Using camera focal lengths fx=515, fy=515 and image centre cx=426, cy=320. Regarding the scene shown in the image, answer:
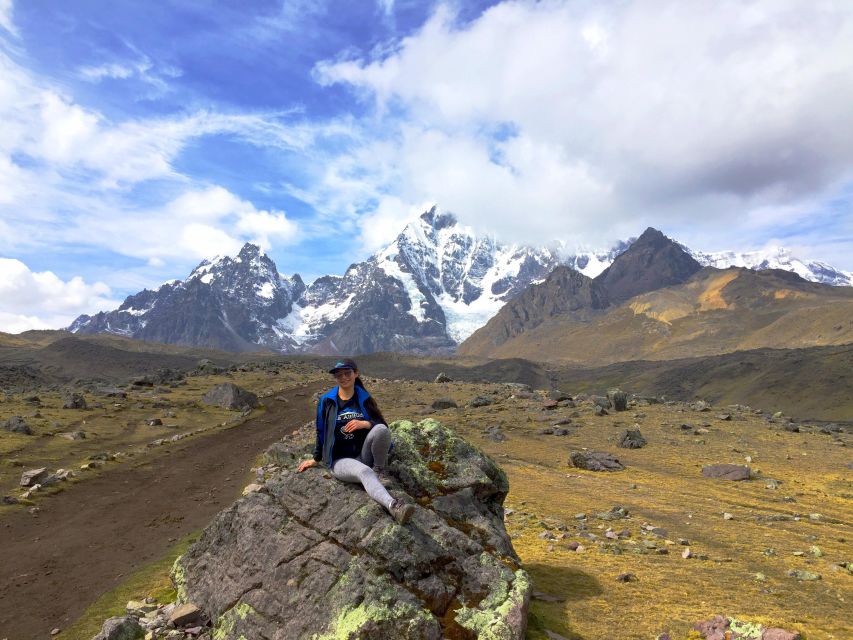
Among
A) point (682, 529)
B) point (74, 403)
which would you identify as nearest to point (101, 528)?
point (682, 529)

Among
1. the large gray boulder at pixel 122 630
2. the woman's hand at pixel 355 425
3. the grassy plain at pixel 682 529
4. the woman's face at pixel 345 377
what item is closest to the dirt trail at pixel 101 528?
the large gray boulder at pixel 122 630

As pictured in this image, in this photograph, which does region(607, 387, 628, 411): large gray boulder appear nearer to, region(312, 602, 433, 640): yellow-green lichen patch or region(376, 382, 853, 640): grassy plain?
region(376, 382, 853, 640): grassy plain

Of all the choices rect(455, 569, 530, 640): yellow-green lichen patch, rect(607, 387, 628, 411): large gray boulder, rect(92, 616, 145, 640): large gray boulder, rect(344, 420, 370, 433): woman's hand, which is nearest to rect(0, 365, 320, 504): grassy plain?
rect(92, 616, 145, 640): large gray boulder

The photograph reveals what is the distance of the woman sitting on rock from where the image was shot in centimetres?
1157

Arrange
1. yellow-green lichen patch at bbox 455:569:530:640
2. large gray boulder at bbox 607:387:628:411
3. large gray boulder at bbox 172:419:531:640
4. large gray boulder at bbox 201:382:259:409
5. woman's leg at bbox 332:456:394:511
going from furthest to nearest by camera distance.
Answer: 1. large gray boulder at bbox 201:382:259:409
2. large gray boulder at bbox 607:387:628:411
3. woman's leg at bbox 332:456:394:511
4. yellow-green lichen patch at bbox 455:569:530:640
5. large gray boulder at bbox 172:419:531:640

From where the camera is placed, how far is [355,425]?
11.4 meters

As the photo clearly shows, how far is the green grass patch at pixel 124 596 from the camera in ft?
45.3

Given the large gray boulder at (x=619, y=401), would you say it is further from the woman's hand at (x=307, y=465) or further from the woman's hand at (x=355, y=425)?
the woman's hand at (x=355, y=425)

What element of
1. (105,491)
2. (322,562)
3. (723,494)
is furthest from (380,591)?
(105,491)

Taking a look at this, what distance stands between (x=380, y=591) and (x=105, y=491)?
27154 mm

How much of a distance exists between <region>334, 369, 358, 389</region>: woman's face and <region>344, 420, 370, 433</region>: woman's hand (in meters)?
0.81

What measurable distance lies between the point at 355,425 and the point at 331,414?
81cm

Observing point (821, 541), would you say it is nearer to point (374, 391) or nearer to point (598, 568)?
point (598, 568)

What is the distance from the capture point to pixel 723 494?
27.4 m
